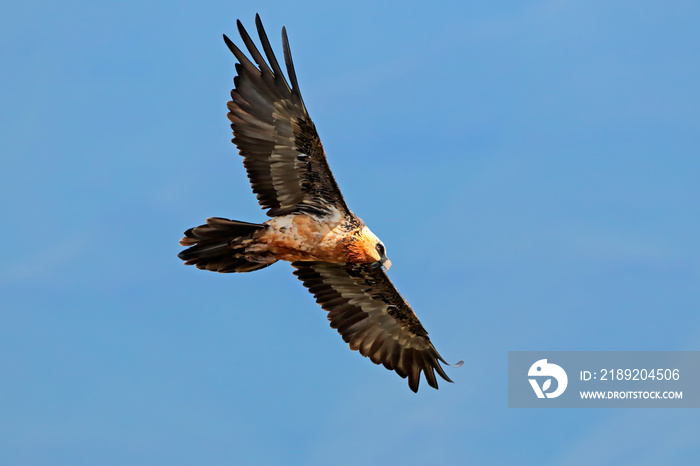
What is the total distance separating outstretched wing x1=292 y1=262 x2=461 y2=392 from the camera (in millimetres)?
16562

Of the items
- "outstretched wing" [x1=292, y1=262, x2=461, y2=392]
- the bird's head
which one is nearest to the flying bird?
the bird's head

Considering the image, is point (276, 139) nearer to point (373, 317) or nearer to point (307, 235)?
point (307, 235)

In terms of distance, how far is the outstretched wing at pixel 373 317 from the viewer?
54.3 ft

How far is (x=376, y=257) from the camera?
1549 cm

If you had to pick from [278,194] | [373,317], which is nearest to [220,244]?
[278,194]

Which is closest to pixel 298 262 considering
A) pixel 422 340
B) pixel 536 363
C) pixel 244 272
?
pixel 244 272

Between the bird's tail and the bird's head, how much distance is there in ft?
4.66

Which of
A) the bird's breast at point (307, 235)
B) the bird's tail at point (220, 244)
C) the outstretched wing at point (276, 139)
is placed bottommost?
the bird's tail at point (220, 244)

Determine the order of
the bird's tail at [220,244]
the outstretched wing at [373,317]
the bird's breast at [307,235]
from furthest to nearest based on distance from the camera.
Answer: the outstretched wing at [373,317]
the bird's breast at [307,235]
the bird's tail at [220,244]

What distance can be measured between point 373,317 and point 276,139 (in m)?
3.57

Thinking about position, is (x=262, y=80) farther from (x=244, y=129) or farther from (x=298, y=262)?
(x=298, y=262)

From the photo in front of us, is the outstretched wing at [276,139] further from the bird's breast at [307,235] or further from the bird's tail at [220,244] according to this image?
the bird's tail at [220,244]

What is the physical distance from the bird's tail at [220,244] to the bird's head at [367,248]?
142 cm

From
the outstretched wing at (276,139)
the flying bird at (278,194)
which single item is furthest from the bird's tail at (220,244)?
the outstretched wing at (276,139)
